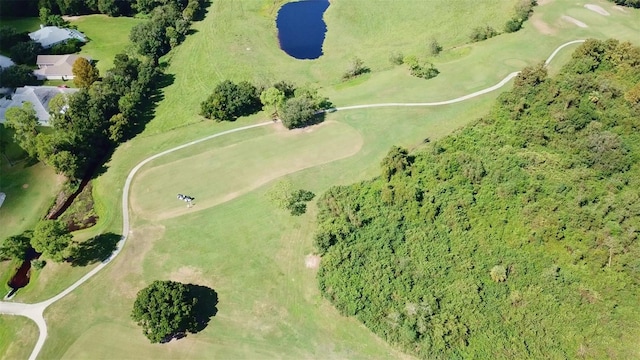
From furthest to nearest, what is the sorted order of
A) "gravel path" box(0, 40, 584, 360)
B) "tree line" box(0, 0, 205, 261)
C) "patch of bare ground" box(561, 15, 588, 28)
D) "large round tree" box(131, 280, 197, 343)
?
"patch of bare ground" box(561, 15, 588, 28) → "tree line" box(0, 0, 205, 261) → "gravel path" box(0, 40, 584, 360) → "large round tree" box(131, 280, 197, 343)

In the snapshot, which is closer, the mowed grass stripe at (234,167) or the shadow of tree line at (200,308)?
the shadow of tree line at (200,308)

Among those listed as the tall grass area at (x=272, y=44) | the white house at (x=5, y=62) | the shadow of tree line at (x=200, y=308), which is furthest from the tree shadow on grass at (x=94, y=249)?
the white house at (x=5, y=62)

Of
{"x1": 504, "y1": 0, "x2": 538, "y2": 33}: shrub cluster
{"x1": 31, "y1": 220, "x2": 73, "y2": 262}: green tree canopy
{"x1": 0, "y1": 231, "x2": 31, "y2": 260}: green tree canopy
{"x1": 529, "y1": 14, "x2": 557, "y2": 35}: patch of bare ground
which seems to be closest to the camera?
{"x1": 31, "y1": 220, "x2": 73, "y2": 262}: green tree canopy

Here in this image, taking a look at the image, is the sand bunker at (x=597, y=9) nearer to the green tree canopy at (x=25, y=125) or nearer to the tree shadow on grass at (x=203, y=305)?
the tree shadow on grass at (x=203, y=305)

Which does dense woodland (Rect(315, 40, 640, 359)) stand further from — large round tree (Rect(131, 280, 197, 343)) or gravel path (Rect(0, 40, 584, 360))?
gravel path (Rect(0, 40, 584, 360))

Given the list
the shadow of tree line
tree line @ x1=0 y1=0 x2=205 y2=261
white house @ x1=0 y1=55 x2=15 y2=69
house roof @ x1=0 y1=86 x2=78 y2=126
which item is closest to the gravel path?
tree line @ x1=0 y1=0 x2=205 y2=261

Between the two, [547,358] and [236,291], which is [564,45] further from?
[236,291]

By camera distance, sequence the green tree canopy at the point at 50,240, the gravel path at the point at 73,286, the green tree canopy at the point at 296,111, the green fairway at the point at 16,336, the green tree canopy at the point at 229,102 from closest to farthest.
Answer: the green fairway at the point at 16,336, the gravel path at the point at 73,286, the green tree canopy at the point at 50,240, the green tree canopy at the point at 296,111, the green tree canopy at the point at 229,102
